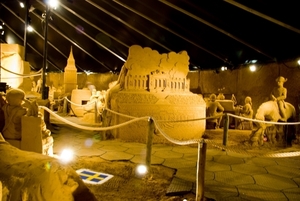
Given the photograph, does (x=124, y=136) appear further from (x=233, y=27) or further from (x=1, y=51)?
(x=1, y=51)

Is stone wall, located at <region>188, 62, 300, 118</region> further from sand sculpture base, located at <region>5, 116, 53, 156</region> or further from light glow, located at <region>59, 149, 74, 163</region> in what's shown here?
sand sculpture base, located at <region>5, 116, 53, 156</region>

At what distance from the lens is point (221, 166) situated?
15.3 feet

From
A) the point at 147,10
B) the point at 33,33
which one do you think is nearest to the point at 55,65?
the point at 33,33

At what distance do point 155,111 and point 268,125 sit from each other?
328cm

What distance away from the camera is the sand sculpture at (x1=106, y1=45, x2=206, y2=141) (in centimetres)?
659

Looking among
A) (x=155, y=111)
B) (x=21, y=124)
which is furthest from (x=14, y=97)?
(x=155, y=111)

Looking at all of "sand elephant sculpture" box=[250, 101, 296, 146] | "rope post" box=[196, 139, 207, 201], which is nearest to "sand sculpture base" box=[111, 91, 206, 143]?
"sand elephant sculpture" box=[250, 101, 296, 146]

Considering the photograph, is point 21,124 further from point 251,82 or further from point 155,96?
point 251,82

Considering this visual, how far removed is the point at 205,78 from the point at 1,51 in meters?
10.6

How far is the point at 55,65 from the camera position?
746 inches

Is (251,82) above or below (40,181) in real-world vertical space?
above

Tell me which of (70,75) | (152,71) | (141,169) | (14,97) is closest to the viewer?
(14,97)

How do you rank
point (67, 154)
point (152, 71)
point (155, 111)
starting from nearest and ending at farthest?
point (67, 154), point (155, 111), point (152, 71)

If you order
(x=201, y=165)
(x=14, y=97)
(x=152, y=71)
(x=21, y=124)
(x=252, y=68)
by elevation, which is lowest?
(x=201, y=165)
